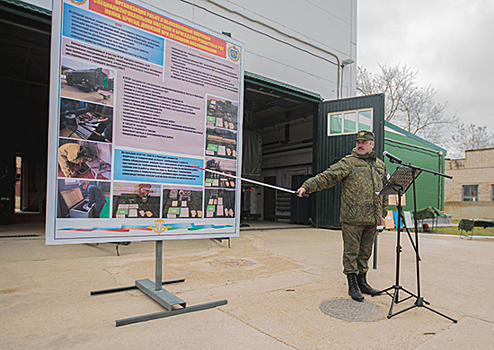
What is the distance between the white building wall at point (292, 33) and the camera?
30.0 ft

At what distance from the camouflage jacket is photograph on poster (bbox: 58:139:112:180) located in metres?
2.12

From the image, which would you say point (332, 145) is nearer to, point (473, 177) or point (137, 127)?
point (137, 127)

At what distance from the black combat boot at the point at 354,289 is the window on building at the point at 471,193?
33.2 metres

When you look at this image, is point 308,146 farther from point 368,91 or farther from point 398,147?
point 368,91

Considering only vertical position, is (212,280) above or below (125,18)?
below

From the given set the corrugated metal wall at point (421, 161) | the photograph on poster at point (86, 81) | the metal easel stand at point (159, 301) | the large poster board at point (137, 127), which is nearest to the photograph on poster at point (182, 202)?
the large poster board at point (137, 127)

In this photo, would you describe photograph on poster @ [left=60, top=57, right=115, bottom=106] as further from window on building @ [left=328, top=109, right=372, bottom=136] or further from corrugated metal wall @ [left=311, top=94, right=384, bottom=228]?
window on building @ [left=328, top=109, right=372, bottom=136]

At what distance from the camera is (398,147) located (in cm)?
1478

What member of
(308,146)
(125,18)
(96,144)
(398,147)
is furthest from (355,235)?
(398,147)

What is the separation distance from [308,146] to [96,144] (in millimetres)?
12687

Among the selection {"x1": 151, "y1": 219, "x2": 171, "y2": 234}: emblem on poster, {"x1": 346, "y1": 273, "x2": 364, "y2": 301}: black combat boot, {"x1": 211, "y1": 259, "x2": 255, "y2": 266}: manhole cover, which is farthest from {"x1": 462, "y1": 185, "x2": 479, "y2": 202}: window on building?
{"x1": 151, "y1": 219, "x2": 171, "y2": 234}: emblem on poster

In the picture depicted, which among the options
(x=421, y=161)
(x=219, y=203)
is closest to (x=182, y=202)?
(x=219, y=203)

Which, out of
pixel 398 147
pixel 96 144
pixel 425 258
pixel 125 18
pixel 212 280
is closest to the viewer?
pixel 96 144

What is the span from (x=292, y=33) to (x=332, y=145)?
13.9 ft
